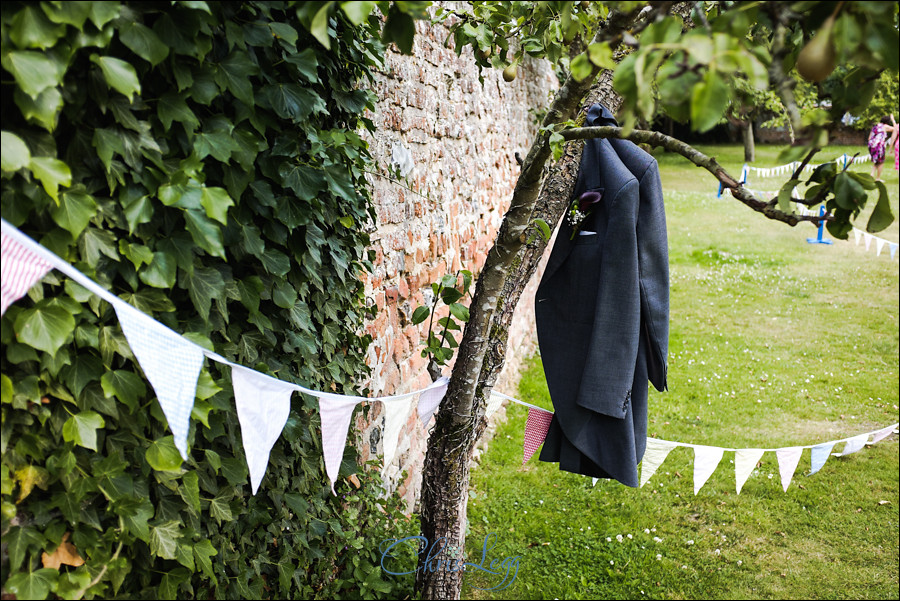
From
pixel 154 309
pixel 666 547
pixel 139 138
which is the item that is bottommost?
pixel 666 547

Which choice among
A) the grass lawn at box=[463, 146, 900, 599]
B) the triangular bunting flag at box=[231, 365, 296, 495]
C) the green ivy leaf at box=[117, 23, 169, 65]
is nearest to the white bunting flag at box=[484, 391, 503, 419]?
the grass lawn at box=[463, 146, 900, 599]

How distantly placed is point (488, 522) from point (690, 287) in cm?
619

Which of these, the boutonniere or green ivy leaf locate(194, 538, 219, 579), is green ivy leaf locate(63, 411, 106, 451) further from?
the boutonniere

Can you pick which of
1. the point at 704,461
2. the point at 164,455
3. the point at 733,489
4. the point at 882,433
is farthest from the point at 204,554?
the point at 882,433

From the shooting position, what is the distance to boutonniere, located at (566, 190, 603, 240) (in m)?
2.41

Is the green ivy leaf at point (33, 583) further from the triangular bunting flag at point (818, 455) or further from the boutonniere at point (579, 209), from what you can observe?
the triangular bunting flag at point (818, 455)

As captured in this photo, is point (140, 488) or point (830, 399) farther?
point (830, 399)

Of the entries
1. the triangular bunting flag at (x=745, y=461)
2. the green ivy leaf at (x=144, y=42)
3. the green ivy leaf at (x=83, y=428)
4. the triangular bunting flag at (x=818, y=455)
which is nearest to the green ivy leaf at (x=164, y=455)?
the green ivy leaf at (x=83, y=428)

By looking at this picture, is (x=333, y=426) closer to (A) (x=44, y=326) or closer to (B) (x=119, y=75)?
(A) (x=44, y=326)

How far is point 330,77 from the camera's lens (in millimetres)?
2074

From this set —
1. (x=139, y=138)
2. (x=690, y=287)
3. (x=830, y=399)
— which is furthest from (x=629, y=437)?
(x=690, y=287)

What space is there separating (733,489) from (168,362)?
388 cm

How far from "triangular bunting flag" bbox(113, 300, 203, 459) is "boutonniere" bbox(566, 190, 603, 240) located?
1.44 m

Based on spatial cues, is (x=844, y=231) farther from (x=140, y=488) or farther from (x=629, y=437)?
(x=140, y=488)
